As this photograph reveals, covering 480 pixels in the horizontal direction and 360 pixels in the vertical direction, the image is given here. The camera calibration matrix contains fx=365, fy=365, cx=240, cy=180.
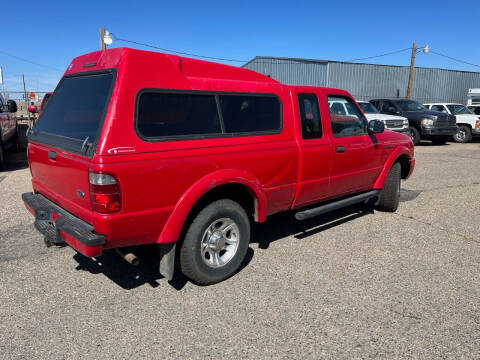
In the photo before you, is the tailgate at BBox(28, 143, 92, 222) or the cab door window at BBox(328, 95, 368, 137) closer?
the tailgate at BBox(28, 143, 92, 222)

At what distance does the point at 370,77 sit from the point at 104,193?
30.4 m

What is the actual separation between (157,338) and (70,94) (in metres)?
2.42

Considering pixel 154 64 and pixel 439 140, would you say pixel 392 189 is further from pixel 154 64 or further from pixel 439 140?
pixel 439 140

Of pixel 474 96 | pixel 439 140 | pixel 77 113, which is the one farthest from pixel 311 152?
pixel 474 96

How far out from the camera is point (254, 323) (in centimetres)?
283

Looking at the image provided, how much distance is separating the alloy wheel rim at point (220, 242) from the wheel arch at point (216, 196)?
24 centimetres

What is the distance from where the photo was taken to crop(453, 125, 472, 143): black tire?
54.7 ft

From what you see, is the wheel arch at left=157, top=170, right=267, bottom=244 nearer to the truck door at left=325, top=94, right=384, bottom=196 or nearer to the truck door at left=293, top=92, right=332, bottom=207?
the truck door at left=293, top=92, right=332, bottom=207

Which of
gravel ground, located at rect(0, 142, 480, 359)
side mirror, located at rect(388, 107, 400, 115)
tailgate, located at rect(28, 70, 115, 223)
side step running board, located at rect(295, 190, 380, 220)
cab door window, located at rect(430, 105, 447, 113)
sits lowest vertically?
gravel ground, located at rect(0, 142, 480, 359)

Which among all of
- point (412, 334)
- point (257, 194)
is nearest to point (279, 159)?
point (257, 194)

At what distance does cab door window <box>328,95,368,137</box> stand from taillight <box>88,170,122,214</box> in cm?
273

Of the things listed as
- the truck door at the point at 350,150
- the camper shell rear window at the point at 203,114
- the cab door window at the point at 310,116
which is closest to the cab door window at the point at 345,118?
the truck door at the point at 350,150

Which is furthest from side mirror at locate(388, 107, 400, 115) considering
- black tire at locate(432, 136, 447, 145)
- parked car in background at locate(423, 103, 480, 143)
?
parked car in background at locate(423, 103, 480, 143)

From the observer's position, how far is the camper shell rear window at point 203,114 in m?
2.87
